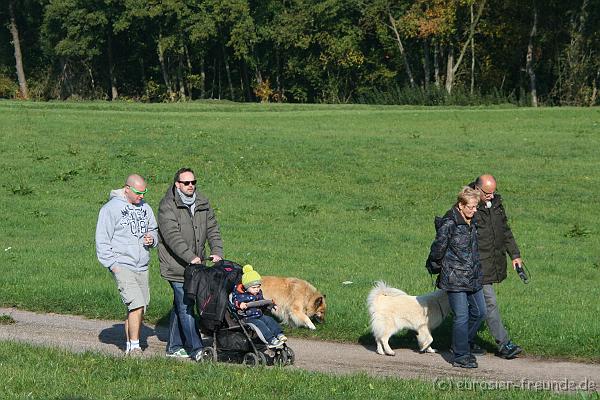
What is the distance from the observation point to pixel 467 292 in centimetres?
1034

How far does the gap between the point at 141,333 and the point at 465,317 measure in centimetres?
439

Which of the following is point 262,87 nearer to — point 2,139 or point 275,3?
point 275,3

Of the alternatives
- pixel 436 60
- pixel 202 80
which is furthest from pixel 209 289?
pixel 202 80

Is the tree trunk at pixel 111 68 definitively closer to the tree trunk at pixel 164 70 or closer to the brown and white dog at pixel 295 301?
the tree trunk at pixel 164 70

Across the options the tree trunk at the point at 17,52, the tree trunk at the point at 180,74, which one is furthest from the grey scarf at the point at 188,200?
the tree trunk at the point at 17,52

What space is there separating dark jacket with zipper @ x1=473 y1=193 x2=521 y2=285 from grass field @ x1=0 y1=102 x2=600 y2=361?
1003 millimetres

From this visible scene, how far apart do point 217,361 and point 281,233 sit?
862 centimetres

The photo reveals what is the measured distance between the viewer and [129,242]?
10094 mm

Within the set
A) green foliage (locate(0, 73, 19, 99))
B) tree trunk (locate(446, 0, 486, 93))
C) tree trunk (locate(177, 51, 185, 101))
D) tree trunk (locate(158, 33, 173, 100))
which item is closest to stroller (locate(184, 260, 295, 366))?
tree trunk (locate(446, 0, 486, 93))

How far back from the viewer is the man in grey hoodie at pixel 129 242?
10.0m

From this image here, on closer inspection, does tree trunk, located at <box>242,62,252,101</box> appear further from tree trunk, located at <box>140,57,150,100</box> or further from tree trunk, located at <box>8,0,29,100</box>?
tree trunk, located at <box>8,0,29,100</box>

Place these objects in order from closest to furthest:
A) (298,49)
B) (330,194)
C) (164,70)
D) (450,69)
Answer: (330,194), (450,69), (298,49), (164,70)

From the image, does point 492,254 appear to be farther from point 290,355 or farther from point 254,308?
point 254,308

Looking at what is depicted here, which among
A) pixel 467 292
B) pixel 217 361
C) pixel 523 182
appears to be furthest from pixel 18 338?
pixel 523 182
